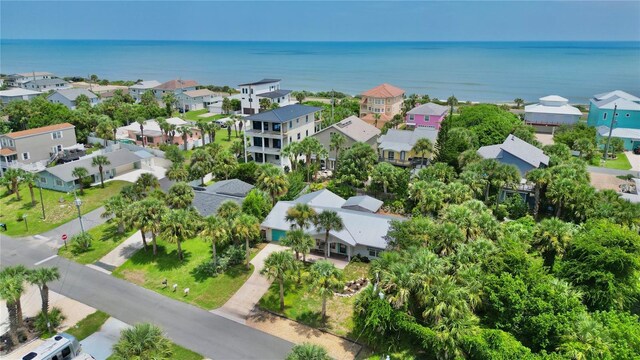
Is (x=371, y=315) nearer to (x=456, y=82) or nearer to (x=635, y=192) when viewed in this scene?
(x=635, y=192)

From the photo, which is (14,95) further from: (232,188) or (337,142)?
(337,142)

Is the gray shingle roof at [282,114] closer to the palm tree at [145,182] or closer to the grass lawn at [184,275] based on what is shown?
the palm tree at [145,182]

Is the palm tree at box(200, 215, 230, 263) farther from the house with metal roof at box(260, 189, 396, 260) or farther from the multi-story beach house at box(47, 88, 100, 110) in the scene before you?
the multi-story beach house at box(47, 88, 100, 110)

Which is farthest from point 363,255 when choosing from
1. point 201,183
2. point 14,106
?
point 14,106

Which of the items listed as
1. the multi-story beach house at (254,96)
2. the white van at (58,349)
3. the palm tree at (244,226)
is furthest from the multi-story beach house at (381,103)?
the white van at (58,349)

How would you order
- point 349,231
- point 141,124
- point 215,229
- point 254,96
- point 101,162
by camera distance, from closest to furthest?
point 215,229, point 349,231, point 101,162, point 141,124, point 254,96

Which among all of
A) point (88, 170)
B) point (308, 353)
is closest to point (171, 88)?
point (88, 170)

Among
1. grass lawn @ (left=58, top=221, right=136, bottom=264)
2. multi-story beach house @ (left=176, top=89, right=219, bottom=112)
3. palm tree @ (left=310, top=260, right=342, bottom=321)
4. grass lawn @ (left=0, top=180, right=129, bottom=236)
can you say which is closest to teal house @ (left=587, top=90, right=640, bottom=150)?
palm tree @ (left=310, top=260, right=342, bottom=321)
